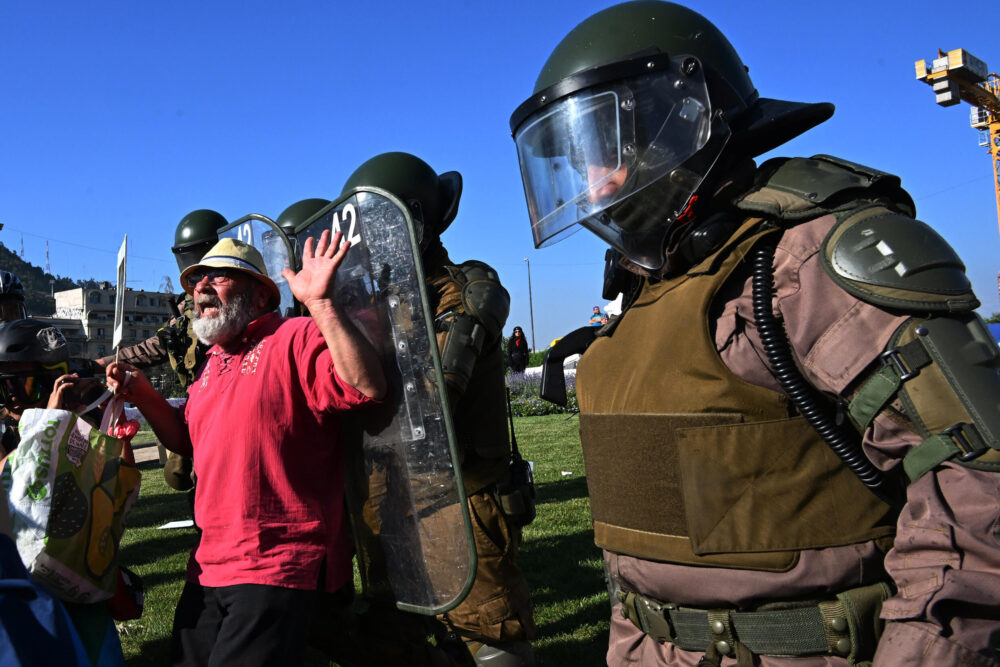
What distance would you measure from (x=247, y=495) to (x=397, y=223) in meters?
→ 1.01

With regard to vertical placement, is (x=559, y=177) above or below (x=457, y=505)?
above

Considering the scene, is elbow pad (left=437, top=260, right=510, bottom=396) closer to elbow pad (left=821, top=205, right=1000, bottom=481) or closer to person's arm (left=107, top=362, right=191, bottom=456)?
person's arm (left=107, top=362, right=191, bottom=456)

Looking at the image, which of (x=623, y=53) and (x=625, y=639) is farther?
(x=623, y=53)

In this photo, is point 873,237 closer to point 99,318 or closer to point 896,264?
point 896,264

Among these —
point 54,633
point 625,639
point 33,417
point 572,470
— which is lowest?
point 572,470

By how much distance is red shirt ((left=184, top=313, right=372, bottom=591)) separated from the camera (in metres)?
2.45

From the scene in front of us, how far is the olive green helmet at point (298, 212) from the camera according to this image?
14.8 feet

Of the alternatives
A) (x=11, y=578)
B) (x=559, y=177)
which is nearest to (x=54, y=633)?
(x=11, y=578)

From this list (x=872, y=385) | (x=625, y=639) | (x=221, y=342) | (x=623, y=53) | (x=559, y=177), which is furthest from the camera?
(x=221, y=342)

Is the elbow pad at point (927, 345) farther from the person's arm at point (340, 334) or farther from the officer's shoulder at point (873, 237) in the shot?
the person's arm at point (340, 334)

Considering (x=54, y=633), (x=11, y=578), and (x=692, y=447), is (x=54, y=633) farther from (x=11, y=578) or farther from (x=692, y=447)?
(x=692, y=447)

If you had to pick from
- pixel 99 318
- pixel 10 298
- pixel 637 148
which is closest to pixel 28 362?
pixel 10 298

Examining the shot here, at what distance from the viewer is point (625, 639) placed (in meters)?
1.80

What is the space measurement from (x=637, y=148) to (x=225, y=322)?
1.62 metres
